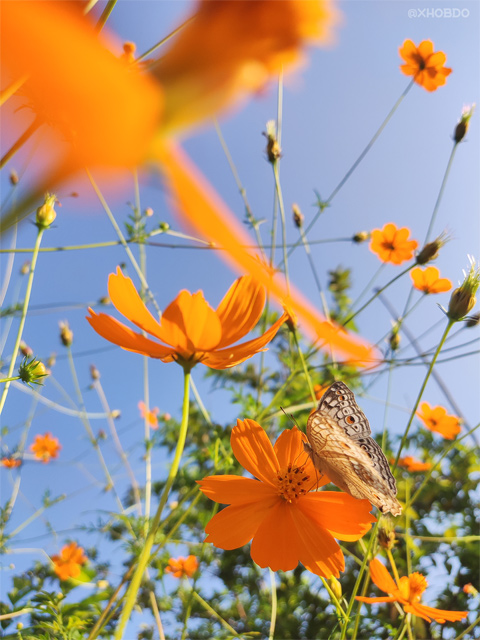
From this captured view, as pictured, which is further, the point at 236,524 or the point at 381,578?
the point at 381,578

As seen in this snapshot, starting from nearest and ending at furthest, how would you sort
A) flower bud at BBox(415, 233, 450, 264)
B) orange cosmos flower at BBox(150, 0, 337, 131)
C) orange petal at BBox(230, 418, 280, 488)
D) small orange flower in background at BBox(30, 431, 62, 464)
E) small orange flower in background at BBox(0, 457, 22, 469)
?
orange cosmos flower at BBox(150, 0, 337, 131) → orange petal at BBox(230, 418, 280, 488) → flower bud at BBox(415, 233, 450, 264) → small orange flower in background at BBox(0, 457, 22, 469) → small orange flower in background at BBox(30, 431, 62, 464)

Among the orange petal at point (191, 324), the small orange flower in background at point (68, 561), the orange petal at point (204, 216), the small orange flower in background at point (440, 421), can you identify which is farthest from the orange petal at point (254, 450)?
the small orange flower in background at point (440, 421)

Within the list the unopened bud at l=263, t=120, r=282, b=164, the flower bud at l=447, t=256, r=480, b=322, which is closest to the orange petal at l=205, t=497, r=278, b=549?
the flower bud at l=447, t=256, r=480, b=322

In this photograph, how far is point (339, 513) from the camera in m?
0.42

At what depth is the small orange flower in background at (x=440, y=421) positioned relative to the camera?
1.09 meters

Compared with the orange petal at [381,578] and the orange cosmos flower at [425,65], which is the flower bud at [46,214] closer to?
the orange petal at [381,578]

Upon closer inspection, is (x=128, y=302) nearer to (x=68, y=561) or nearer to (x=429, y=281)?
(x=429, y=281)

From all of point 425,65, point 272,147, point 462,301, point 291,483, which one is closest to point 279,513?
point 291,483

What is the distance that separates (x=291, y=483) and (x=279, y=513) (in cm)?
3

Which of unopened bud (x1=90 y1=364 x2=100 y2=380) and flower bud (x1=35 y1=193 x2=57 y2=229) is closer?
flower bud (x1=35 y1=193 x2=57 y2=229)

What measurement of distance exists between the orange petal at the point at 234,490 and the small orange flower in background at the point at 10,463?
0.85m

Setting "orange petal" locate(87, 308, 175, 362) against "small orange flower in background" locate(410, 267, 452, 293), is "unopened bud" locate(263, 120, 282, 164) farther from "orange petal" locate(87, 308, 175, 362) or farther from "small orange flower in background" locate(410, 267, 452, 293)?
"orange petal" locate(87, 308, 175, 362)

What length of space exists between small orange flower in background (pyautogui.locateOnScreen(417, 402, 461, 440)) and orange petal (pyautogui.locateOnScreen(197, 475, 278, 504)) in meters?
0.76

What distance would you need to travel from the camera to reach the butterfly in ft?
1.35
